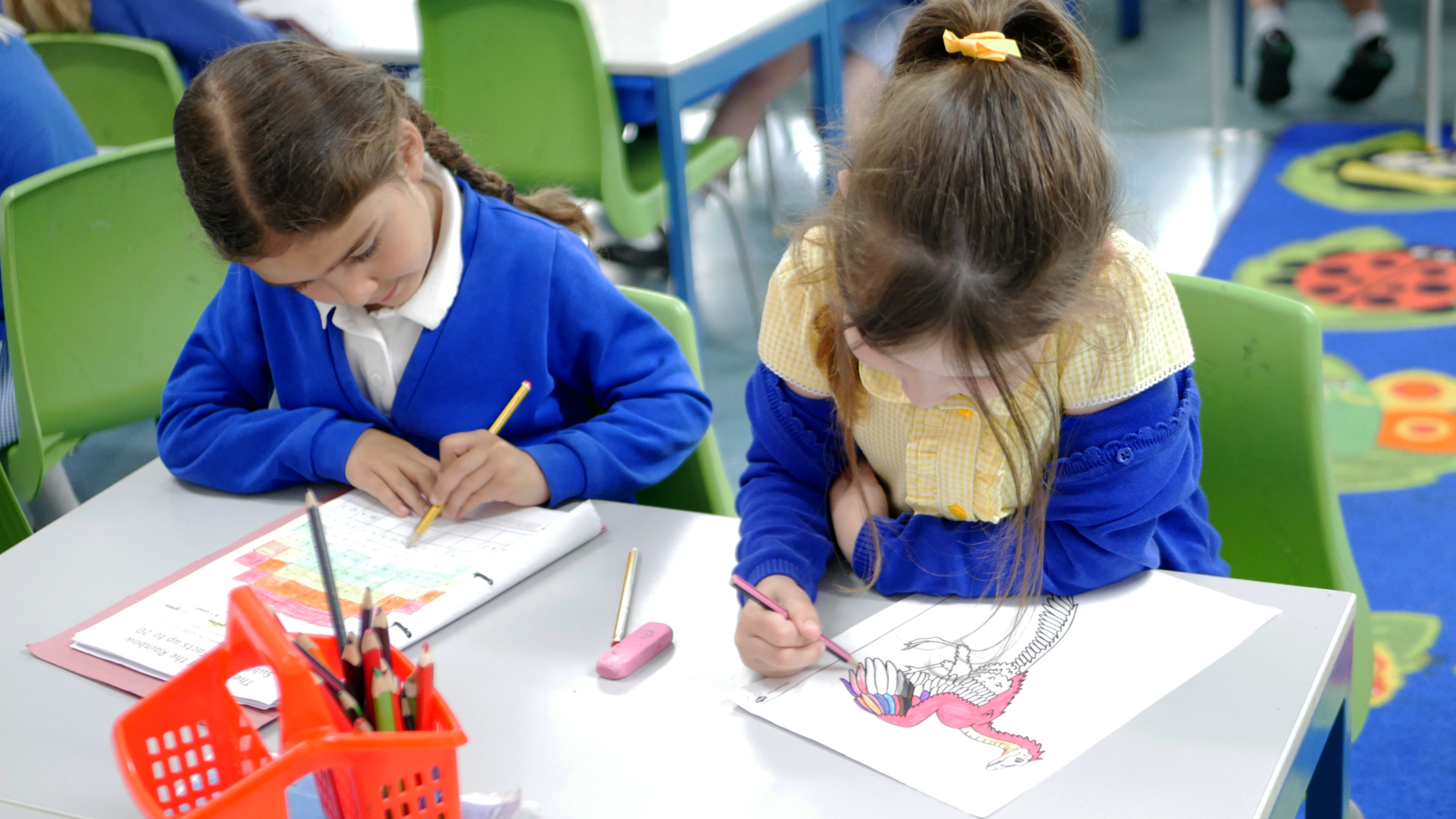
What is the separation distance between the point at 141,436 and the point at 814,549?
220 centimetres

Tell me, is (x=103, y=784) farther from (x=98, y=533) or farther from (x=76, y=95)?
(x=76, y=95)

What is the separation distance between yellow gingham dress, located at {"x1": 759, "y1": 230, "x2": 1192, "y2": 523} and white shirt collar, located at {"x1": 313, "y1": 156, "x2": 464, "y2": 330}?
0.34 metres

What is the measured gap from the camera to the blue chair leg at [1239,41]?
14.3ft

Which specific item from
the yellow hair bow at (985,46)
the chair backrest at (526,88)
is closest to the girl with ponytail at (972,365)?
the yellow hair bow at (985,46)

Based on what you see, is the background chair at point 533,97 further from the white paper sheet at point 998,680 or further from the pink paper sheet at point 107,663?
the white paper sheet at point 998,680

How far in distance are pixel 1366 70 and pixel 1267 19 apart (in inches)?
14.3

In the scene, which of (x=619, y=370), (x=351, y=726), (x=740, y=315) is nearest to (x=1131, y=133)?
(x=740, y=315)

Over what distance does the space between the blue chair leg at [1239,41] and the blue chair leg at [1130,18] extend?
16.5 inches

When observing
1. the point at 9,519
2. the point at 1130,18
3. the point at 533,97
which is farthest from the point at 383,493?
the point at 1130,18

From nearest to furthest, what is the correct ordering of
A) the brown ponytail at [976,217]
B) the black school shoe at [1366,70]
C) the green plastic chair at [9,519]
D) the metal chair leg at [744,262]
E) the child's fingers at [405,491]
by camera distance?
1. the brown ponytail at [976,217]
2. the child's fingers at [405,491]
3. the green plastic chair at [9,519]
4. the metal chair leg at [744,262]
5. the black school shoe at [1366,70]

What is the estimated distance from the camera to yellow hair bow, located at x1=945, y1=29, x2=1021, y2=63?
2.76 feet

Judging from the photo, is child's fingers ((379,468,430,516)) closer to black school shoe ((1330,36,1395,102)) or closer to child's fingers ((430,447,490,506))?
child's fingers ((430,447,490,506))

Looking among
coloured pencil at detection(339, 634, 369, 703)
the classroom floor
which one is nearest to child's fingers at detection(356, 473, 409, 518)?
coloured pencil at detection(339, 634, 369, 703)

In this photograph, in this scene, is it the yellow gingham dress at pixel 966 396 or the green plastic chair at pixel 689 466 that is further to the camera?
the green plastic chair at pixel 689 466
